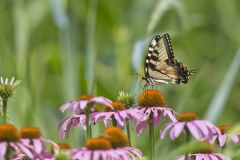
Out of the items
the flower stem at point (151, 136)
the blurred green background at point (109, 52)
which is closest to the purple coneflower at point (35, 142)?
the flower stem at point (151, 136)

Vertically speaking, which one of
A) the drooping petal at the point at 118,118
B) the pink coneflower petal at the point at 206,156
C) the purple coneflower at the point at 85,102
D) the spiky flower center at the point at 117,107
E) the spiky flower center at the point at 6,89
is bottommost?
the pink coneflower petal at the point at 206,156

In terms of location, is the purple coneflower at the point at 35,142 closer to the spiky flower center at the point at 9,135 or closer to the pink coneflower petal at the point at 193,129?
the spiky flower center at the point at 9,135

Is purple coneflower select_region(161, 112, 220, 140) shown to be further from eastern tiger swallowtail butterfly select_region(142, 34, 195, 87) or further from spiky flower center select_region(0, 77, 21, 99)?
eastern tiger swallowtail butterfly select_region(142, 34, 195, 87)

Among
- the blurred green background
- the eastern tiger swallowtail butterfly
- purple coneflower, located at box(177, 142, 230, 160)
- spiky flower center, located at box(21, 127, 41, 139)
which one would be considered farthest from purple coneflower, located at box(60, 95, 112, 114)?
the blurred green background

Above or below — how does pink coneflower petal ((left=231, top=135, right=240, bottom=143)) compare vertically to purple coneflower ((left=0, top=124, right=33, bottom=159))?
below

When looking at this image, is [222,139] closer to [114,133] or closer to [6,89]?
[114,133]

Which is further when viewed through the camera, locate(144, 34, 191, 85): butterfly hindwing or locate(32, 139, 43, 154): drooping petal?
locate(144, 34, 191, 85): butterfly hindwing
